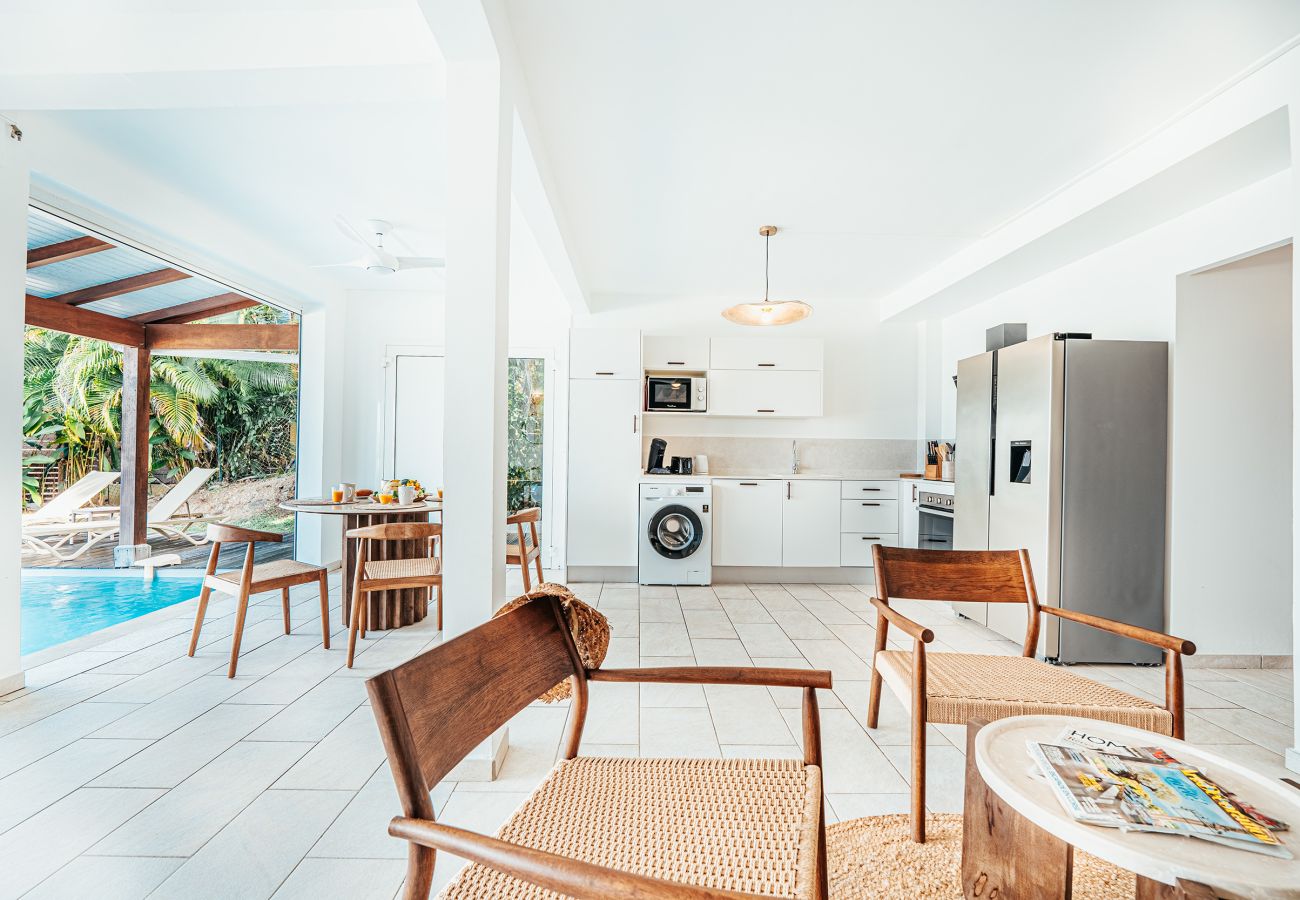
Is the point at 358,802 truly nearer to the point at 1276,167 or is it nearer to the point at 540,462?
the point at 540,462

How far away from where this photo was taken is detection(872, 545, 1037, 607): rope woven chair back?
6.97 ft

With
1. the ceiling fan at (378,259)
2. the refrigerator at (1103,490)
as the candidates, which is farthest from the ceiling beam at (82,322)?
the refrigerator at (1103,490)

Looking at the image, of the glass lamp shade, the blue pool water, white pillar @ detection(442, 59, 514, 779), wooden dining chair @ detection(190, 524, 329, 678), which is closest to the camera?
white pillar @ detection(442, 59, 514, 779)

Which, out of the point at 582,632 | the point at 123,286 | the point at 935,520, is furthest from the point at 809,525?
the point at 123,286

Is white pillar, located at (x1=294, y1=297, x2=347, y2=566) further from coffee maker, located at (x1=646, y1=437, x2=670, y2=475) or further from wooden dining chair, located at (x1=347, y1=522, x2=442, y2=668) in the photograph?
coffee maker, located at (x1=646, y1=437, x2=670, y2=475)

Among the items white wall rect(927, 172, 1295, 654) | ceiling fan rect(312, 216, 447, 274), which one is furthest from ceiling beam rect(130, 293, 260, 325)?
white wall rect(927, 172, 1295, 654)

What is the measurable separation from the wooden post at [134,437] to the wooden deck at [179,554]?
329mm

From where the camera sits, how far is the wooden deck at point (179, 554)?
4.84 m

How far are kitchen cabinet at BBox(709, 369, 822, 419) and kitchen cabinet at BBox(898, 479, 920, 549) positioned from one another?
0.99 meters

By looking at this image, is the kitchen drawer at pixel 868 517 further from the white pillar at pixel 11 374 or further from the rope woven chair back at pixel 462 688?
the white pillar at pixel 11 374

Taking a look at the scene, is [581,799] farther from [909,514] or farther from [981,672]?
[909,514]

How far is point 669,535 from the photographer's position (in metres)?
5.04

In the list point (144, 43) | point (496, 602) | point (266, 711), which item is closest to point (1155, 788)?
point (496, 602)

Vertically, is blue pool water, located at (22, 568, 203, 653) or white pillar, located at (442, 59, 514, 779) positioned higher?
white pillar, located at (442, 59, 514, 779)
